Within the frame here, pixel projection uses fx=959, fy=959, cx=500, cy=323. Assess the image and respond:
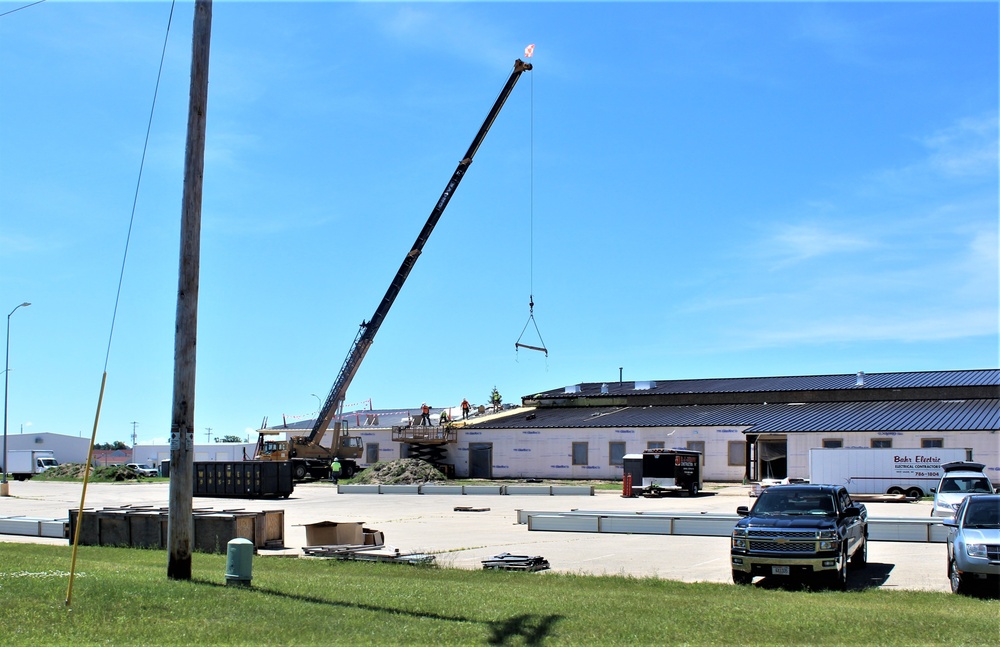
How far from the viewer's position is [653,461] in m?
43.8

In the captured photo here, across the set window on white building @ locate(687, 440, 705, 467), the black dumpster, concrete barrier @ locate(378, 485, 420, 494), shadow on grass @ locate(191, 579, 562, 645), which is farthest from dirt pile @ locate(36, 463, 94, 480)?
shadow on grass @ locate(191, 579, 562, 645)

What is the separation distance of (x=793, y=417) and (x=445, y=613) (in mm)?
46195

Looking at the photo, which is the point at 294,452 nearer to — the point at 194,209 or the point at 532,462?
the point at 532,462

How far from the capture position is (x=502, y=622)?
1030 cm

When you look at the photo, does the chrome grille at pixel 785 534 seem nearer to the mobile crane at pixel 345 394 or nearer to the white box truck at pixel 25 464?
the mobile crane at pixel 345 394

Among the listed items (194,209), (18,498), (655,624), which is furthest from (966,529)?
(18,498)

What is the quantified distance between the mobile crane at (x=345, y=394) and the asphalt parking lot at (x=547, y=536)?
10316 mm

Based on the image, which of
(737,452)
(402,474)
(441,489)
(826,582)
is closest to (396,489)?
(441,489)

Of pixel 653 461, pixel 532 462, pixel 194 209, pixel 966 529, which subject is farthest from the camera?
pixel 532 462

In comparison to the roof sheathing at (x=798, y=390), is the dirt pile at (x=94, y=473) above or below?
below

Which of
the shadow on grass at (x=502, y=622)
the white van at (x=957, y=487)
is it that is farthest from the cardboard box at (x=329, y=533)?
the white van at (x=957, y=487)

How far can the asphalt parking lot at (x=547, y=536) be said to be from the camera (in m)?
17.7

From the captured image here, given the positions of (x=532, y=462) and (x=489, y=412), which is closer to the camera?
(x=532, y=462)

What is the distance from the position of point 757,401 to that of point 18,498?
138 feet
